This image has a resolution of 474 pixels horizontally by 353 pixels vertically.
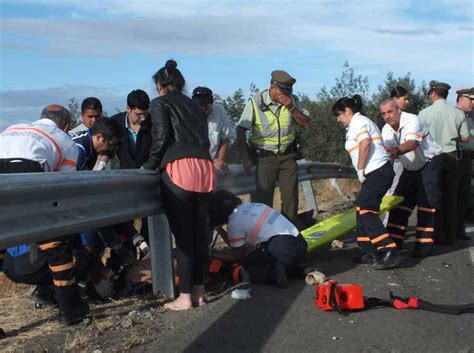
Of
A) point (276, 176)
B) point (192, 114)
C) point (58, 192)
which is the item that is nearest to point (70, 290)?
point (58, 192)

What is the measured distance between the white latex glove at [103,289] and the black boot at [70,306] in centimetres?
68

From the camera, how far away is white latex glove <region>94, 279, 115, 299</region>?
5766 mm

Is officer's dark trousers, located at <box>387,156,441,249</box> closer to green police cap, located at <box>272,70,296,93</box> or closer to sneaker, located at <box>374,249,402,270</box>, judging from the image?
sneaker, located at <box>374,249,402,270</box>

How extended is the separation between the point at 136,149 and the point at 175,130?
5.47ft

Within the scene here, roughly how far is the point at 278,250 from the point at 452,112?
4.23m

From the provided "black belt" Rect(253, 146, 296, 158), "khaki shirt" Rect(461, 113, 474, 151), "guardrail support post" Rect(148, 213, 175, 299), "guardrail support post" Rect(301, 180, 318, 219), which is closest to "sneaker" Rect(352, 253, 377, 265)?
"black belt" Rect(253, 146, 296, 158)

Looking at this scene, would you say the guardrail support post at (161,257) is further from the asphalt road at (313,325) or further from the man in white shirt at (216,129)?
the man in white shirt at (216,129)

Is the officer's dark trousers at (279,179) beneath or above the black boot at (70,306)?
above

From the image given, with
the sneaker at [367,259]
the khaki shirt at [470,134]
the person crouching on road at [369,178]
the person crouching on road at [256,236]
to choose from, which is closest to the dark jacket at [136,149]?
the person crouching on road at [256,236]

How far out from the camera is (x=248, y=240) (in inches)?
262

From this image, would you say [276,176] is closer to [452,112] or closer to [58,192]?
[452,112]

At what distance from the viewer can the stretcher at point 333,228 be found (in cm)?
766

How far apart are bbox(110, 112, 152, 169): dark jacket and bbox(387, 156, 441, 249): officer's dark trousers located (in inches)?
126

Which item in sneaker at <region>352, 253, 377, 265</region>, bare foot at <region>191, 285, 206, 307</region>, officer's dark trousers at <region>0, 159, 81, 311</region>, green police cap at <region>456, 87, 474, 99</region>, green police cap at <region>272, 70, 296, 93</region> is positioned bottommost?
sneaker at <region>352, 253, 377, 265</region>
